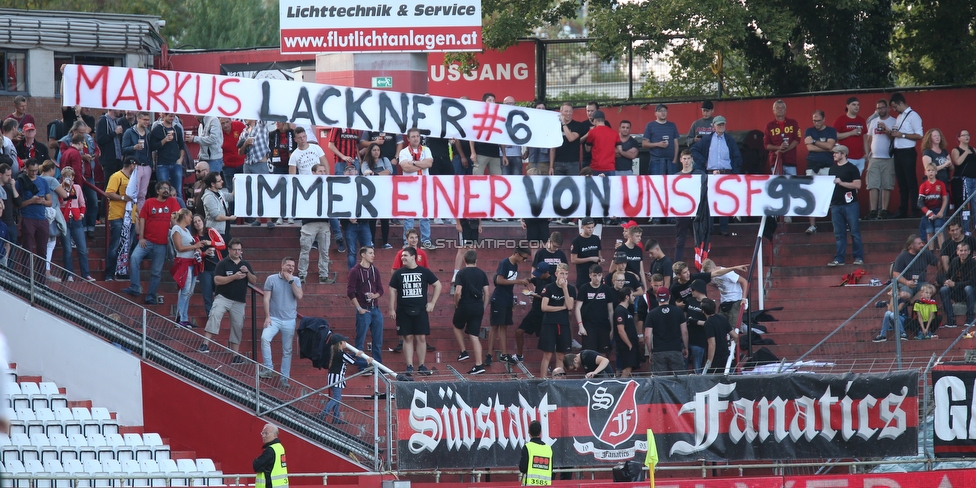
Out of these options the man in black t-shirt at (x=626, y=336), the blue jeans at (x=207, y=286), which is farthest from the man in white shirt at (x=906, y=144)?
the blue jeans at (x=207, y=286)

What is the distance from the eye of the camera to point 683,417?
1453 centimetres

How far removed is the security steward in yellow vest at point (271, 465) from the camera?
13.0 m

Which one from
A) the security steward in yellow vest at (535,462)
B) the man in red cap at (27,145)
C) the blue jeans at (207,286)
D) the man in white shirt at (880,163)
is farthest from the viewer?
the man in white shirt at (880,163)

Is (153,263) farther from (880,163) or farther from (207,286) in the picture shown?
(880,163)

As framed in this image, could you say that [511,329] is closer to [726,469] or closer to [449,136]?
[449,136]

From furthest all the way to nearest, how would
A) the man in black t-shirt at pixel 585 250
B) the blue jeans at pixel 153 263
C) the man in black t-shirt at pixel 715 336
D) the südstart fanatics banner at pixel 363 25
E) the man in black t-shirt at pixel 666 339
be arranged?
1. the südstart fanatics banner at pixel 363 25
2. the man in black t-shirt at pixel 585 250
3. the blue jeans at pixel 153 263
4. the man in black t-shirt at pixel 715 336
5. the man in black t-shirt at pixel 666 339

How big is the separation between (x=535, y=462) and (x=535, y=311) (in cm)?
416

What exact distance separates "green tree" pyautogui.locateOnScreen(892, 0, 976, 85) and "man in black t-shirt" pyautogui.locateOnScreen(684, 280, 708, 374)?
36.3ft

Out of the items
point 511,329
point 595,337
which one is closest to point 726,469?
point 595,337

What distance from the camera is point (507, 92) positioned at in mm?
26594

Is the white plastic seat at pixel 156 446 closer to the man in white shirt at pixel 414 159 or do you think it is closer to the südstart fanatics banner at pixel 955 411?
the man in white shirt at pixel 414 159

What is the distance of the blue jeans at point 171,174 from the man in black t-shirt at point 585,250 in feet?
19.9

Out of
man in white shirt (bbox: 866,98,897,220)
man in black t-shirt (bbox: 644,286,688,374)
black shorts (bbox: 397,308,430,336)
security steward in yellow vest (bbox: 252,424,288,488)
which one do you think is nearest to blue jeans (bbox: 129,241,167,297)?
black shorts (bbox: 397,308,430,336)

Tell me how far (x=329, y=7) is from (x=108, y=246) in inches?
209
